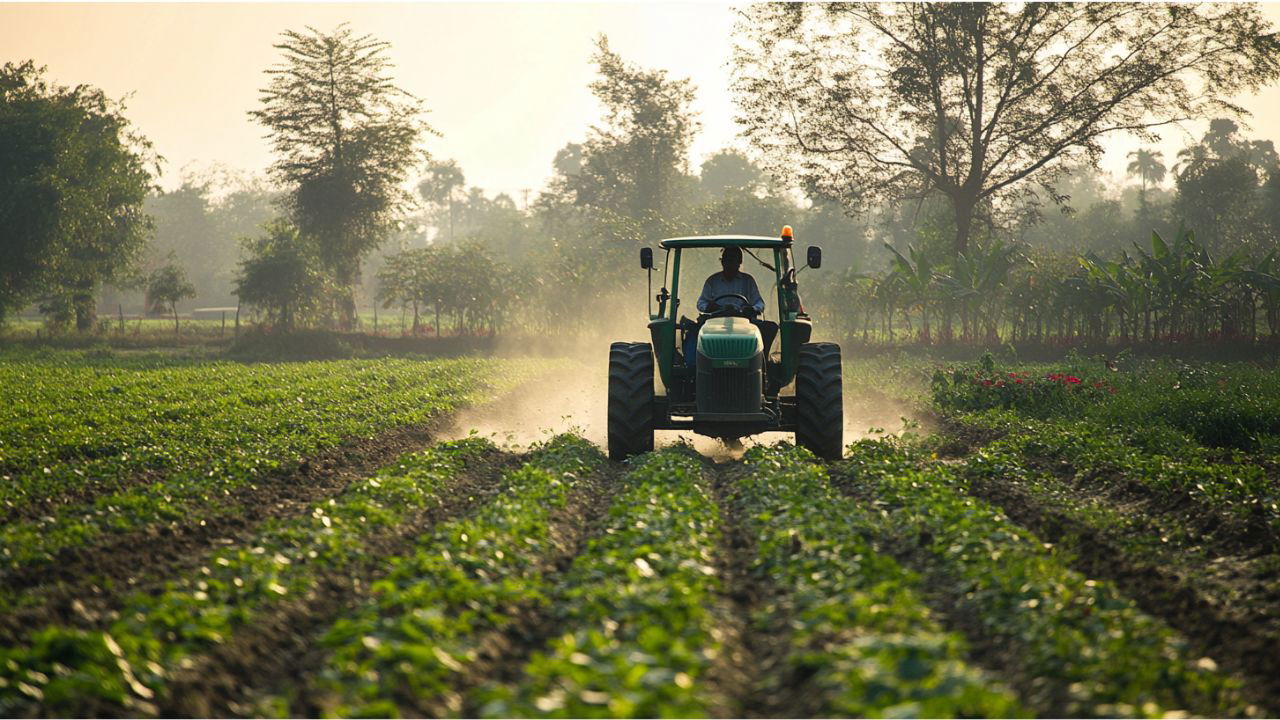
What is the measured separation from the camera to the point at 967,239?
3600 centimetres

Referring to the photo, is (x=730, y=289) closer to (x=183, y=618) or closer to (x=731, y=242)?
(x=731, y=242)

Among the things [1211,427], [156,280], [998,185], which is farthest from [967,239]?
[156,280]

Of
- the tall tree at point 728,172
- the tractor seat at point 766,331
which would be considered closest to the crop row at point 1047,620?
the tractor seat at point 766,331

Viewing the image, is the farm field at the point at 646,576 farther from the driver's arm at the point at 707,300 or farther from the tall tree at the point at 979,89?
the tall tree at the point at 979,89

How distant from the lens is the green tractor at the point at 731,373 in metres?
11.9

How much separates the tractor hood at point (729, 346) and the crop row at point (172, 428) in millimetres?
5618

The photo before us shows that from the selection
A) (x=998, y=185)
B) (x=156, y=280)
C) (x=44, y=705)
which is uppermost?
(x=998, y=185)

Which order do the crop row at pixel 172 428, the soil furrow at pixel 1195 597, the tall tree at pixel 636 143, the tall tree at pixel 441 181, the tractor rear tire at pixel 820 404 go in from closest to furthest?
the soil furrow at pixel 1195 597 → the crop row at pixel 172 428 → the tractor rear tire at pixel 820 404 → the tall tree at pixel 636 143 → the tall tree at pixel 441 181

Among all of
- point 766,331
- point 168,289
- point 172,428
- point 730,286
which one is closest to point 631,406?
point 766,331

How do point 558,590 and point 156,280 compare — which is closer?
point 558,590

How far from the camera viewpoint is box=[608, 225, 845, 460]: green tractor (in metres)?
11.9

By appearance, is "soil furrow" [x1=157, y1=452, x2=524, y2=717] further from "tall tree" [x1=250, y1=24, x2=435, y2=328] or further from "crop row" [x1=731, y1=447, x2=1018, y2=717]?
"tall tree" [x1=250, y1=24, x2=435, y2=328]

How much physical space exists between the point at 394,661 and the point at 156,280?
5146cm

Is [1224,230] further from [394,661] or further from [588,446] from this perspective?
[394,661]
